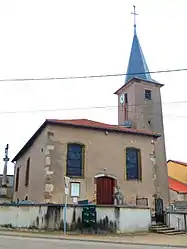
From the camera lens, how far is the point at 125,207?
16.2m

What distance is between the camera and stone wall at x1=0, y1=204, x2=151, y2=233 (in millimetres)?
15547

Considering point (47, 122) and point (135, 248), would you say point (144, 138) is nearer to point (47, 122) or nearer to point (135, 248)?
point (47, 122)

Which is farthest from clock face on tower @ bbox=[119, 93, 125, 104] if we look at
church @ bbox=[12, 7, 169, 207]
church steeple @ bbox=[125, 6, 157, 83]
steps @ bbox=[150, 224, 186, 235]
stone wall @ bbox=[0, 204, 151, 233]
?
stone wall @ bbox=[0, 204, 151, 233]

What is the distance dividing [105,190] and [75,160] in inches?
111

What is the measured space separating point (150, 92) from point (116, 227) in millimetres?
17882

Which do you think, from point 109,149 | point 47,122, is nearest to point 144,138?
point 109,149

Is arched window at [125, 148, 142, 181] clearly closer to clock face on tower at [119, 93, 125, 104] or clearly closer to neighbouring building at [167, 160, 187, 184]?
clock face on tower at [119, 93, 125, 104]

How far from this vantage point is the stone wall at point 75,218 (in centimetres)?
1555

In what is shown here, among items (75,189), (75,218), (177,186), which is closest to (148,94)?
(75,189)

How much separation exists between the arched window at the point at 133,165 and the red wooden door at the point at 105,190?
4.83 ft

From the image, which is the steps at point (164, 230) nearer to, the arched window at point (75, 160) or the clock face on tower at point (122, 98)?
the arched window at point (75, 160)

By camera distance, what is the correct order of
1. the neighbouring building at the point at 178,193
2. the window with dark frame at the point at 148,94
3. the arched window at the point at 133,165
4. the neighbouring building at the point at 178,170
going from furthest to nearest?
the neighbouring building at the point at 178,170
the neighbouring building at the point at 178,193
the window with dark frame at the point at 148,94
the arched window at the point at 133,165

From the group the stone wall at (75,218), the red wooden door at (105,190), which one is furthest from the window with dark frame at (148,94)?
the stone wall at (75,218)

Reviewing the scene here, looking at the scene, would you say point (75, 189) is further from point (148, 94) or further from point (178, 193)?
point (178, 193)
